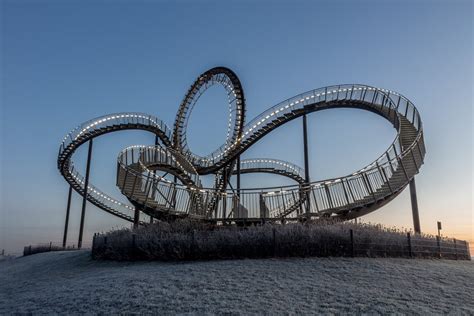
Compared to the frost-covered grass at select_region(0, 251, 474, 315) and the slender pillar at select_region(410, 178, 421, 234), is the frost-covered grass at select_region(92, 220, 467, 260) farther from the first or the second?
the slender pillar at select_region(410, 178, 421, 234)

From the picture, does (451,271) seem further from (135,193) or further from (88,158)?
(88,158)

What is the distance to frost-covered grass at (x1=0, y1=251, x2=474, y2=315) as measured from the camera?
27.1 feet

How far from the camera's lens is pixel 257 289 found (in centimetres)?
918

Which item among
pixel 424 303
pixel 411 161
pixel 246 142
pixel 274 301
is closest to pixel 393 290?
pixel 424 303

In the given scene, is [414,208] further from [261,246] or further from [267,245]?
[261,246]

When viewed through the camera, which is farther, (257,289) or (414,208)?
(414,208)

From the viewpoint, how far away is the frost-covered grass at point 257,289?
826cm

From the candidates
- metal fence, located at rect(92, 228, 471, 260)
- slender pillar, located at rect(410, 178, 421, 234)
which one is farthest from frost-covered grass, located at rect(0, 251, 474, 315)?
slender pillar, located at rect(410, 178, 421, 234)

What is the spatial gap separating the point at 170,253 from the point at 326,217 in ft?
25.1

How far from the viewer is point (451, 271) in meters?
11.8

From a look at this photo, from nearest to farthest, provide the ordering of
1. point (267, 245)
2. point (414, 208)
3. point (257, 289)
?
point (257, 289) → point (267, 245) → point (414, 208)

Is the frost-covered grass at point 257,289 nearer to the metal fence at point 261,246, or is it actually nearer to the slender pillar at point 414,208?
the metal fence at point 261,246

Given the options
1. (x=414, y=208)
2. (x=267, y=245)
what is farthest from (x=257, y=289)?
(x=414, y=208)

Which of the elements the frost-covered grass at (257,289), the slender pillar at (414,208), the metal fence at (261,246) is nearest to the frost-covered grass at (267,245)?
the metal fence at (261,246)
